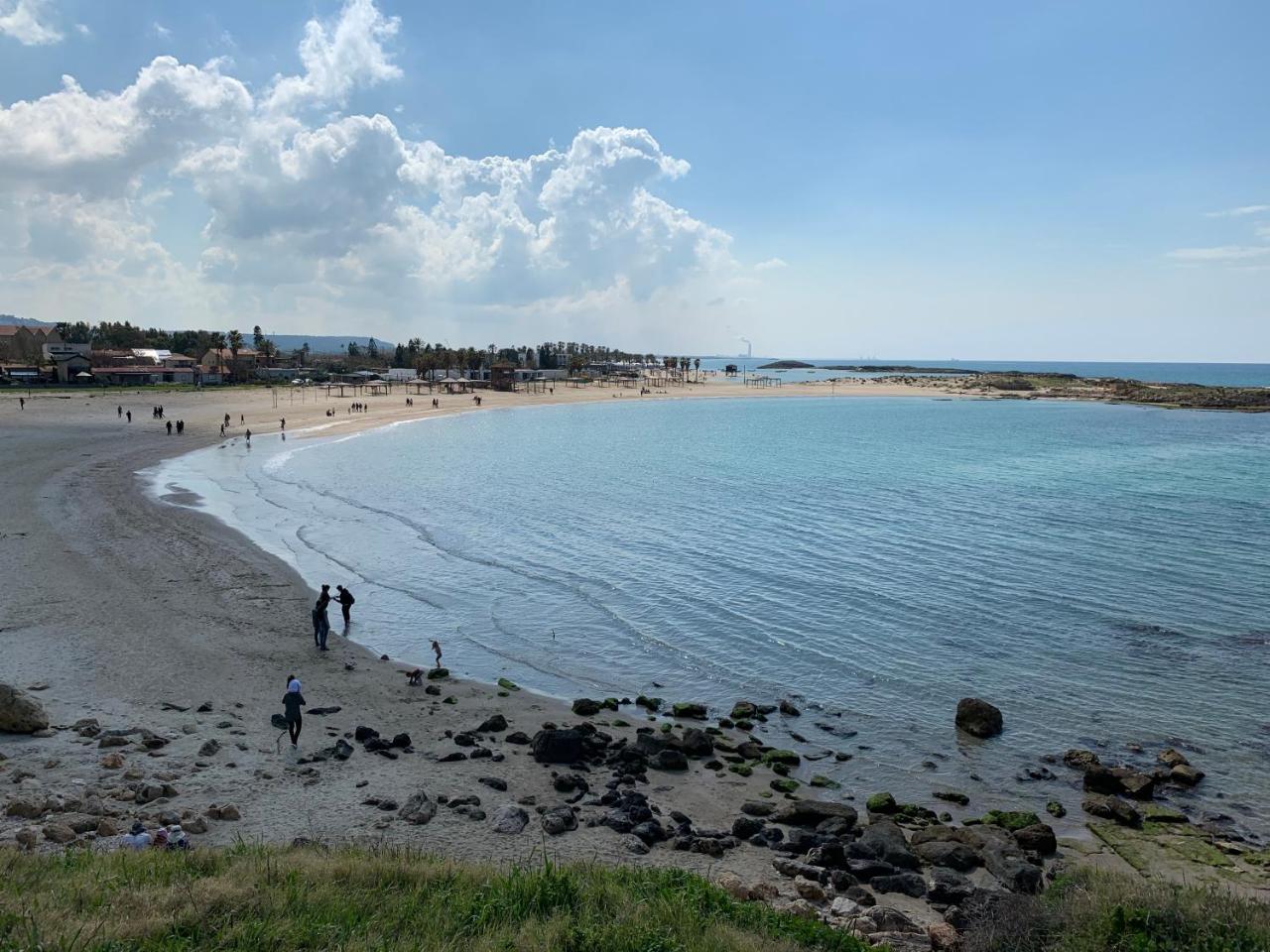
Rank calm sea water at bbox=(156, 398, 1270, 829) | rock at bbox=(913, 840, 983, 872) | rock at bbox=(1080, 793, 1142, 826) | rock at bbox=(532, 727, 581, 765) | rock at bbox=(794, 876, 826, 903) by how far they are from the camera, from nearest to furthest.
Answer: rock at bbox=(794, 876, 826, 903) < rock at bbox=(913, 840, 983, 872) < rock at bbox=(1080, 793, 1142, 826) < rock at bbox=(532, 727, 581, 765) < calm sea water at bbox=(156, 398, 1270, 829)

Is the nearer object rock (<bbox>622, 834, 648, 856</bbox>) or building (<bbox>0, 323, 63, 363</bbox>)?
rock (<bbox>622, 834, 648, 856</bbox>)

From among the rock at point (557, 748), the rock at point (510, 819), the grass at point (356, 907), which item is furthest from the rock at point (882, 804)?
the rock at point (510, 819)

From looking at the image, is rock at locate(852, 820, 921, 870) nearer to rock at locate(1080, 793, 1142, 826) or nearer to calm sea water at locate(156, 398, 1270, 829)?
calm sea water at locate(156, 398, 1270, 829)

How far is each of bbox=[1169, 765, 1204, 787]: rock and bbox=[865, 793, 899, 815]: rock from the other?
591cm

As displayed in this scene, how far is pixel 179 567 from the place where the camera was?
2955 centimetres

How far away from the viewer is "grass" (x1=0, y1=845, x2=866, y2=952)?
28.6ft

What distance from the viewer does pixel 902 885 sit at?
12789 millimetres

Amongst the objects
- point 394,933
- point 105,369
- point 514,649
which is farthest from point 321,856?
point 105,369

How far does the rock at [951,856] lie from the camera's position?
1345 cm

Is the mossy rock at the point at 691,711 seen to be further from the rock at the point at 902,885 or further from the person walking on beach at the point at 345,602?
the person walking on beach at the point at 345,602

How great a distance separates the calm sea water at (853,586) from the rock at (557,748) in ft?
13.3

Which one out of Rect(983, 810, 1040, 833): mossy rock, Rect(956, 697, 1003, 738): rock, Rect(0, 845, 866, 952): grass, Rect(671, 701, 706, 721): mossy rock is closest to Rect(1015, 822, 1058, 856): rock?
Rect(983, 810, 1040, 833): mossy rock

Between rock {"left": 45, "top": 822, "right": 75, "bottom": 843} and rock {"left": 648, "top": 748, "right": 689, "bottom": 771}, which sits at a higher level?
rock {"left": 45, "top": 822, "right": 75, "bottom": 843}

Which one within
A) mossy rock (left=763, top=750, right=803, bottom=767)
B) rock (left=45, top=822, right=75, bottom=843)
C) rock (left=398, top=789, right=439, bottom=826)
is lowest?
mossy rock (left=763, top=750, right=803, bottom=767)
